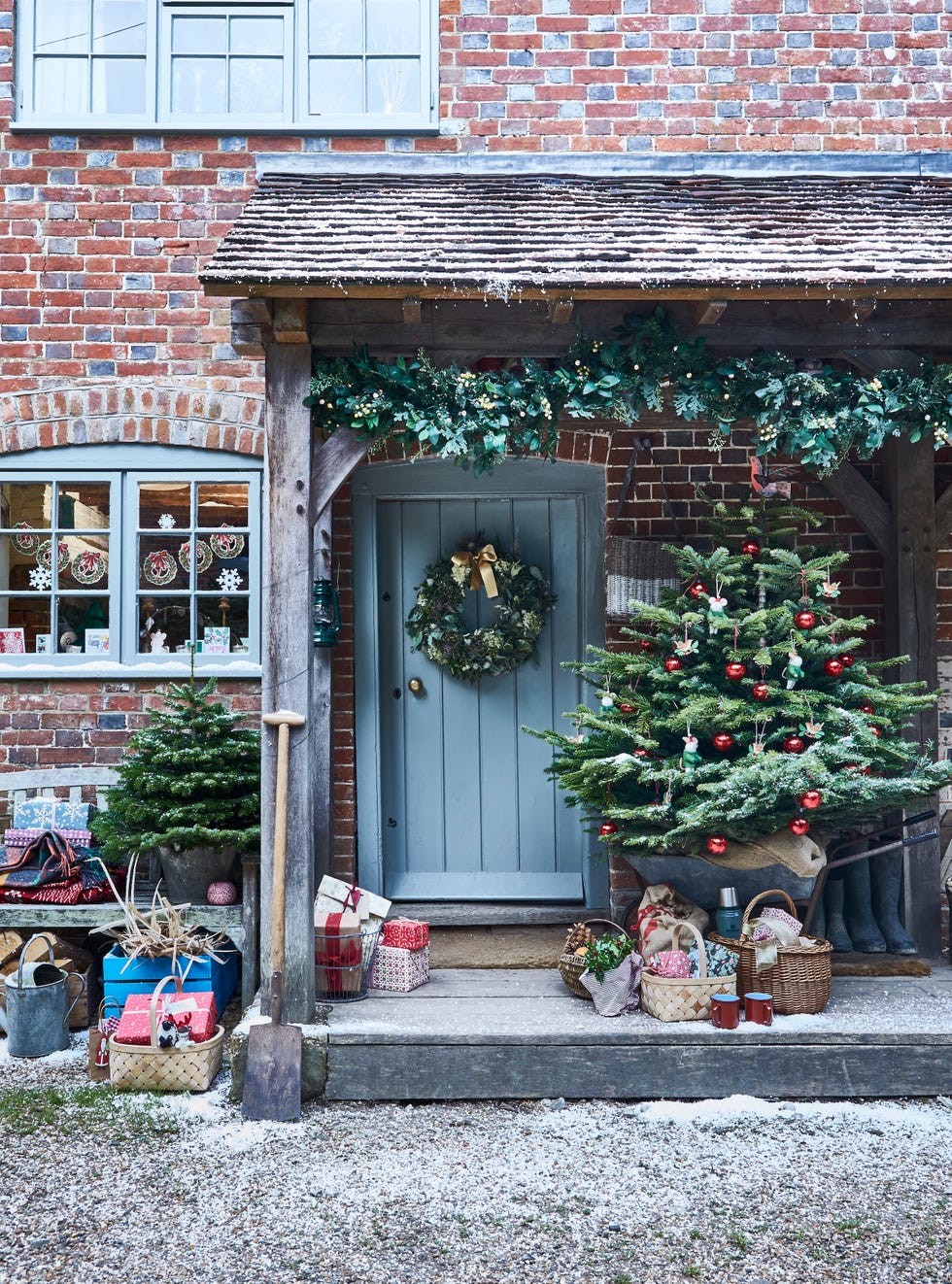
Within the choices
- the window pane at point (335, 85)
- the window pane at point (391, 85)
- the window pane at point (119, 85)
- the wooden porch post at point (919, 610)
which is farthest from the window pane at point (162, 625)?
the wooden porch post at point (919, 610)

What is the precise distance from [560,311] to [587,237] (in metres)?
0.50

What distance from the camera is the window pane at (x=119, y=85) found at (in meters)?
5.67

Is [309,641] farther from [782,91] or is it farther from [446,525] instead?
[782,91]

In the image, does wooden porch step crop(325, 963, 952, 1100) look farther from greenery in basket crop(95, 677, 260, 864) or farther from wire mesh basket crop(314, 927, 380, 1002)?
greenery in basket crop(95, 677, 260, 864)

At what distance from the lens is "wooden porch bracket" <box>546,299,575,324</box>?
12.7 ft

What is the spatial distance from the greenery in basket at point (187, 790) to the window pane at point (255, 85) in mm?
3210

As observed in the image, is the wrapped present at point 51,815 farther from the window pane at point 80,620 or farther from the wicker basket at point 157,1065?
the wicker basket at point 157,1065

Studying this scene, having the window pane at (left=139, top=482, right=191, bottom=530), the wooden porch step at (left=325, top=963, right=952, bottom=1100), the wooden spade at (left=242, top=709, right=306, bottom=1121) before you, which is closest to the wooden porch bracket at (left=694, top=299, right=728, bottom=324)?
the wooden spade at (left=242, top=709, right=306, bottom=1121)

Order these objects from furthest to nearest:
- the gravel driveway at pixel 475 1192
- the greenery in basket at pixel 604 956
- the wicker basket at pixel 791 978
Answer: the greenery in basket at pixel 604 956
the wicker basket at pixel 791 978
the gravel driveway at pixel 475 1192

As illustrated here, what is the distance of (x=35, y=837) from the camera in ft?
16.2

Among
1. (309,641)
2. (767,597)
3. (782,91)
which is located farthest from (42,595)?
(782,91)

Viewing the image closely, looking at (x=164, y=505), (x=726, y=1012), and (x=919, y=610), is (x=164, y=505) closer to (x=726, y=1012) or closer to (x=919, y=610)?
(x=726, y=1012)

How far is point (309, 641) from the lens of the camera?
13.7 feet

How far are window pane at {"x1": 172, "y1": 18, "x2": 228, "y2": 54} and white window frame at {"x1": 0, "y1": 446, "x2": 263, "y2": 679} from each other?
7.21ft
